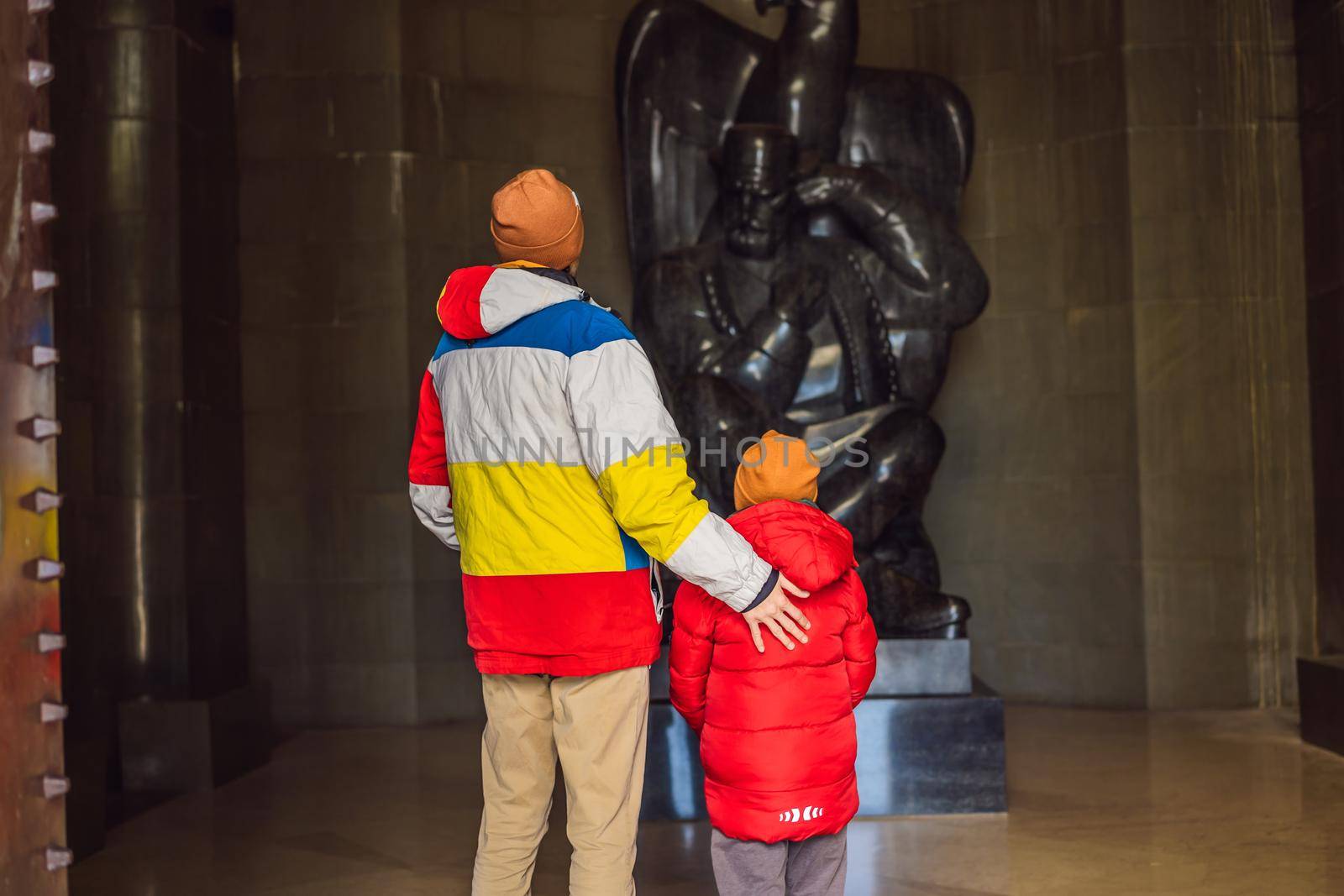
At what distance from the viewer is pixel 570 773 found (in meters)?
1.92

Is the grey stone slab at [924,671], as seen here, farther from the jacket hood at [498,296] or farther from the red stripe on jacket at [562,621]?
the jacket hood at [498,296]

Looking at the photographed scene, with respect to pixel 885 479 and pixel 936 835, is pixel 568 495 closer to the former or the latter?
pixel 936 835

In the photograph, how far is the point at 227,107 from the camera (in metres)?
4.92

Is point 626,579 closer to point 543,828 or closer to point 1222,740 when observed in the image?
point 543,828

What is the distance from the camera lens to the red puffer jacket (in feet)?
6.83

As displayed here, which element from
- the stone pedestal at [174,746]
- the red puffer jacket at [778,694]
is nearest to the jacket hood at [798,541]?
the red puffer jacket at [778,694]

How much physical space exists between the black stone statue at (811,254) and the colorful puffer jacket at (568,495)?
78.1 inches

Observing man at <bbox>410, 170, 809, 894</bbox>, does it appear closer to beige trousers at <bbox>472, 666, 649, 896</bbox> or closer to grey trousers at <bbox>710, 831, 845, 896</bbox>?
beige trousers at <bbox>472, 666, 649, 896</bbox>

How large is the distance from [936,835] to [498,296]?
2070mm

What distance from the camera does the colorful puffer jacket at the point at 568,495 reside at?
184 centimetres

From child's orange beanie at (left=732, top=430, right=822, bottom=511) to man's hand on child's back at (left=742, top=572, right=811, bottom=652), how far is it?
0.62ft

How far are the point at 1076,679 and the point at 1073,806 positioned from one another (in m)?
1.86

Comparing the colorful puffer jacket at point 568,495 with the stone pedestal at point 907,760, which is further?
the stone pedestal at point 907,760

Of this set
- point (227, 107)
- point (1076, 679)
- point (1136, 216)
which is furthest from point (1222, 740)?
point (227, 107)
